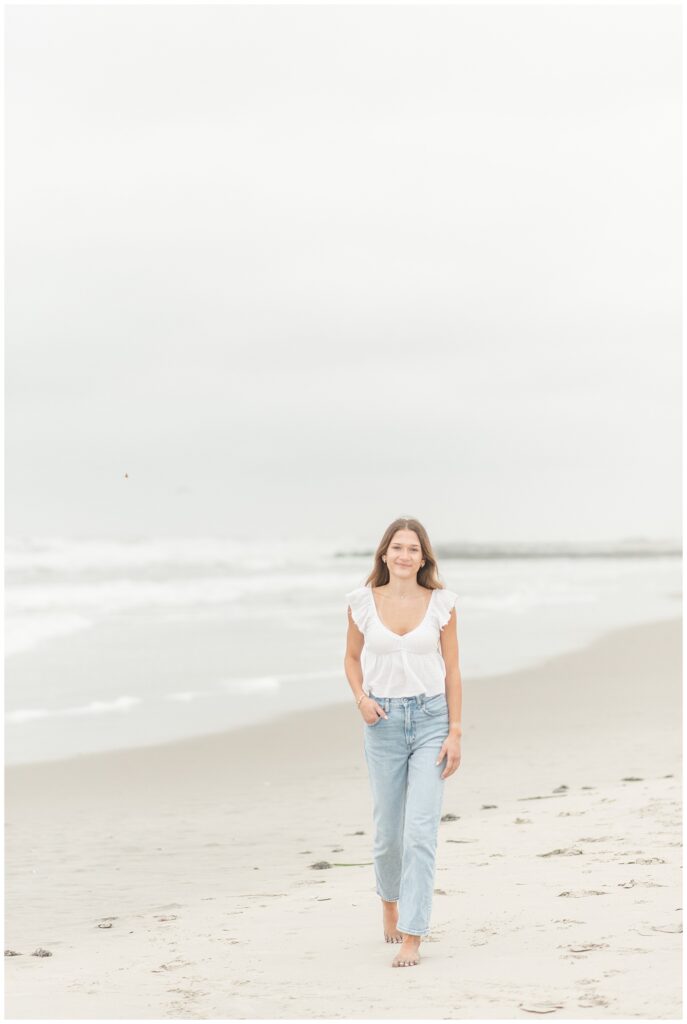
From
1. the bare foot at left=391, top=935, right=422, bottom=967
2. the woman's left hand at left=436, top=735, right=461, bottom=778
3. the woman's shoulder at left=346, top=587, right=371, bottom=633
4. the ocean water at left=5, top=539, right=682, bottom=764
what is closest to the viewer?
the bare foot at left=391, top=935, right=422, bottom=967

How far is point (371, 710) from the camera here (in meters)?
4.86

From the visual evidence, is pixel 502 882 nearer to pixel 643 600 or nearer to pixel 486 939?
pixel 486 939

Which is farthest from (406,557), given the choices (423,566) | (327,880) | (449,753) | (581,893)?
(327,880)

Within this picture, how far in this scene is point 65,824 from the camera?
8578 millimetres

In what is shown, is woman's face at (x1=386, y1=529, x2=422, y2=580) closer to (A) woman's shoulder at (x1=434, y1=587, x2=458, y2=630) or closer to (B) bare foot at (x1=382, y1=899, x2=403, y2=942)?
(A) woman's shoulder at (x1=434, y1=587, x2=458, y2=630)

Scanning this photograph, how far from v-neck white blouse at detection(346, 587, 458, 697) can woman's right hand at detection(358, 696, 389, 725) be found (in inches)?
2.5

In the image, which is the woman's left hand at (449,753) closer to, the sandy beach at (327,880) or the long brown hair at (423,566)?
the long brown hair at (423,566)

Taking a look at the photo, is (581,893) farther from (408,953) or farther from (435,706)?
(435,706)

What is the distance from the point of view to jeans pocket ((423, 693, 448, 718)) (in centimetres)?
489

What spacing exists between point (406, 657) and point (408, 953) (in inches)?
47.5

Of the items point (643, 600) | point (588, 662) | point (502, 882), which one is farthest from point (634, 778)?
point (643, 600)

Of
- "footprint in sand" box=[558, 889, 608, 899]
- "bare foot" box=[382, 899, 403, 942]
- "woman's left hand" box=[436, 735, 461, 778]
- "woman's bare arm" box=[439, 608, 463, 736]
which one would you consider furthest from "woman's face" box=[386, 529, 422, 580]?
"footprint in sand" box=[558, 889, 608, 899]

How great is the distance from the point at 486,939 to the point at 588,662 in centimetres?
1256

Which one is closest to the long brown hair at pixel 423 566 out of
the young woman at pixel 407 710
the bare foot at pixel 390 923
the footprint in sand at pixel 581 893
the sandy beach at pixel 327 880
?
the young woman at pixel 407 710
